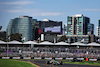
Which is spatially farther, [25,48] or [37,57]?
[25,48]

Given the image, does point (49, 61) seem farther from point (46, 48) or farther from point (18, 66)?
point (46, 48)

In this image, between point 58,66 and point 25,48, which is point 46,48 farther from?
point 58,66

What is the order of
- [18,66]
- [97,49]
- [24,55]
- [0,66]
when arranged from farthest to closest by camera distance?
1. [97,49]
2. [24,55]
3. [18,66]
4. [0,66]

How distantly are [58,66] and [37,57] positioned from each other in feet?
82.2

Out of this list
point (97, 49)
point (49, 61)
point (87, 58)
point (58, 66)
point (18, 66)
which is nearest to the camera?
point (18, 66)

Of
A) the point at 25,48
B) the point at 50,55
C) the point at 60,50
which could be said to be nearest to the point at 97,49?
the point at 60,50

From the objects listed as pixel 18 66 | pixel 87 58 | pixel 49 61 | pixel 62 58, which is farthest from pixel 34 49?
pixel 18 66

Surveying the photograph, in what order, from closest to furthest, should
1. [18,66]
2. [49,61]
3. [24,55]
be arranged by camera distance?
1. [18,66]
2. [49,61]
3. [24,55]

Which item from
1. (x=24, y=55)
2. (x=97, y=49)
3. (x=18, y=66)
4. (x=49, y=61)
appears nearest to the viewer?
(x=18, y=66)

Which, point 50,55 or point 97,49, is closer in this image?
point 50,55

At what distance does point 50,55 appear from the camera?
78.4 metres

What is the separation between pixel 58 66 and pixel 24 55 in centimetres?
2635

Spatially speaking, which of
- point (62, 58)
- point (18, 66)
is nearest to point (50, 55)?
point (62, 58)

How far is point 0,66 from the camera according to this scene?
43375mm
